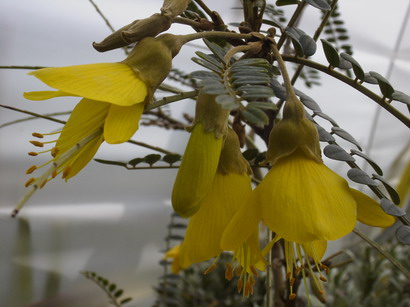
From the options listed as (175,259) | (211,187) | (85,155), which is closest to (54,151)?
(85,155)

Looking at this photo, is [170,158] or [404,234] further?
[170,158]

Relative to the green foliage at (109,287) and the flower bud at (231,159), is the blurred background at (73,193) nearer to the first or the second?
the green foliage at (109,287)

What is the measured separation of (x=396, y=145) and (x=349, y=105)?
492 millimetres

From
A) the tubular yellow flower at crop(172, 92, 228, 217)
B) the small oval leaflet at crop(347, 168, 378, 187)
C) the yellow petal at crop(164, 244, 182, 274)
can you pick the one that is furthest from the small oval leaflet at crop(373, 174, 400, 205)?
the yellow petal at crop(164, 244, 182, 274)

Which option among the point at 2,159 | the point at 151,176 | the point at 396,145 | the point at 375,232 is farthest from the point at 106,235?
the point at 396,145

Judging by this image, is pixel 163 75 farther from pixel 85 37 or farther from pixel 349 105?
pixel 349 105

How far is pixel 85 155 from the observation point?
1.28ft

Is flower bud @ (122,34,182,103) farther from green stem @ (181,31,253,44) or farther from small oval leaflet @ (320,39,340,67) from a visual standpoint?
small oval leaflet @ (320,39,340,67)

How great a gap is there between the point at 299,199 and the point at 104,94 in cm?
16

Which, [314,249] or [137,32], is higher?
[137,32]

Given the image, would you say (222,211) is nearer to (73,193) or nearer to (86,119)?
(86,119)

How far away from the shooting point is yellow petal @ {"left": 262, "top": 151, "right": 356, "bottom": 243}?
1.16 feet

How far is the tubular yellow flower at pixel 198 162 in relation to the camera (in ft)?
1.18

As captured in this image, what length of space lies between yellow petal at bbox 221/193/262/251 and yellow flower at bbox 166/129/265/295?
0.01m
